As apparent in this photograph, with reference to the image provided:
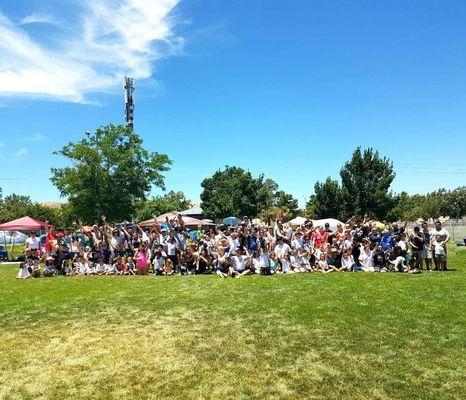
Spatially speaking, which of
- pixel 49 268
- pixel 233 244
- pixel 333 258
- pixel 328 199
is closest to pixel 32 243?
pixel 49 268

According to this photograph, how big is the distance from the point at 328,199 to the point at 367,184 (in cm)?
473

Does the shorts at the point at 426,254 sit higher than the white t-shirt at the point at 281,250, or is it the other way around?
the white t-shirt at the point at 281,250

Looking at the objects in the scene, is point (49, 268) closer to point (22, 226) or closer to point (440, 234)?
point (22, 226)

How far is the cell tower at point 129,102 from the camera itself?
5962 centimetres

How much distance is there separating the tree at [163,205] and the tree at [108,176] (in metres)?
21.8

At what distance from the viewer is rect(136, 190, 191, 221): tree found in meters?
79.4

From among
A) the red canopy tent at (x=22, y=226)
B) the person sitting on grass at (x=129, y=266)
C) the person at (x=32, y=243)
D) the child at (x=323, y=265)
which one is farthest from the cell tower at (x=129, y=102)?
the child at (x=323, y=265)

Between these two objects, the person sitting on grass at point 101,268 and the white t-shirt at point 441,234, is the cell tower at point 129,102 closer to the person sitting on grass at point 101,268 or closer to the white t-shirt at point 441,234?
the person sitting on grass at point 101,268

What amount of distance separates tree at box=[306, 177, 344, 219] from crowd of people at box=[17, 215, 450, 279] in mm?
32401

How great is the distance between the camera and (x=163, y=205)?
289 ft

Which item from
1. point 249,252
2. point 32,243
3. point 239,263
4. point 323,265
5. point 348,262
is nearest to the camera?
point 239,263

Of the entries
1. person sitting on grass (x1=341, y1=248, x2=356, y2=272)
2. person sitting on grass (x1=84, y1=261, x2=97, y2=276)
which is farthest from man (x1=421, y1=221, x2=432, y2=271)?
person sitting on grass (x1=84, y1=261, x2=97, y2=276)

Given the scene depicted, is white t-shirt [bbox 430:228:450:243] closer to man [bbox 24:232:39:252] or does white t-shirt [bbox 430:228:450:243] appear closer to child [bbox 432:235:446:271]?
child [bbox 432:235:446:271]

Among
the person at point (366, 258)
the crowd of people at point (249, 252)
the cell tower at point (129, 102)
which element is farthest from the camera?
the cell tower at point (129, 102)
